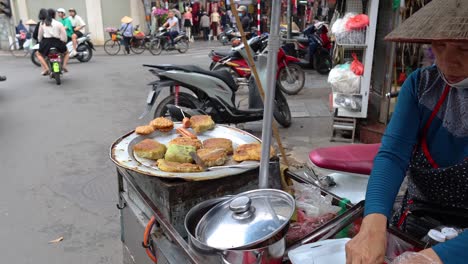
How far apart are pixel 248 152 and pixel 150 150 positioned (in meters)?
0.44

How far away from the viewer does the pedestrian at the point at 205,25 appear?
20453 mm

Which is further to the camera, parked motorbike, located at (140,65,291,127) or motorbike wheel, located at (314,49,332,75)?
motorbike wheel, located at (314,49,332,75)

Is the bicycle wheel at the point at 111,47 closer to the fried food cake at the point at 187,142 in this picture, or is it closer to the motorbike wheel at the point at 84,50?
the motorbike wheel at the point at 84,50

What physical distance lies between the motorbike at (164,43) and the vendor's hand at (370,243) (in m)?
13.8

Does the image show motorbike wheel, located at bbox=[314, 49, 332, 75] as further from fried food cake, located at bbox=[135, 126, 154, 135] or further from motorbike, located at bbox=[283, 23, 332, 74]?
fried food cake, located at bbox=[135, 126, 154, 135]

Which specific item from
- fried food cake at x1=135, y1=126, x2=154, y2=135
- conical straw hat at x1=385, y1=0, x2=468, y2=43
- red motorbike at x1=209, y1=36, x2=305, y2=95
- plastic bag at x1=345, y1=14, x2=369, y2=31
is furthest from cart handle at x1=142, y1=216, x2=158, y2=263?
red motorbike at x1=209, y1=36, x2=305, y2=95

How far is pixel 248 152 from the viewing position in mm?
1742

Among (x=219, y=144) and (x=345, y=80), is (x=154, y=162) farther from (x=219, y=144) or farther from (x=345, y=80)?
(x=345, y=80)

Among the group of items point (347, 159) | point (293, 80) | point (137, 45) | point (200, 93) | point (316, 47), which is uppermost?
point (347, 159)

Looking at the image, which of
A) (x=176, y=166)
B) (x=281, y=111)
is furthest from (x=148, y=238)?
(x=281, y=111)

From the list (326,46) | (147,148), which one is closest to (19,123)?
(147,148)

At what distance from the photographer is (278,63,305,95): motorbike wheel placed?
725cm

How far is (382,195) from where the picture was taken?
128 cm

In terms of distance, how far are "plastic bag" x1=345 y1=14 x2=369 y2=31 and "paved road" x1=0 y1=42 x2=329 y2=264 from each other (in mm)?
1466
